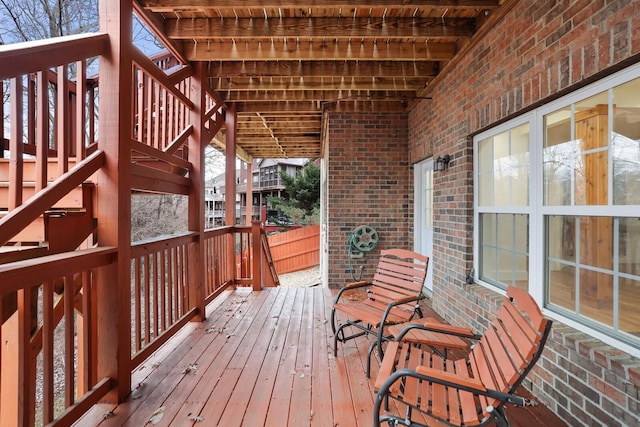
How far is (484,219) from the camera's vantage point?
10.5 feet

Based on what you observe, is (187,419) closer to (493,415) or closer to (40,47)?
(493,415)

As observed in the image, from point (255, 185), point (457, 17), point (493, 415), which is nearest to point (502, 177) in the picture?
point (457, 17)

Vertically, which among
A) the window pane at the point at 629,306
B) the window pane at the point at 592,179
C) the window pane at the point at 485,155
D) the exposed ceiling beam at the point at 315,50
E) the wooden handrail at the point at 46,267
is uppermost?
the exposed ceiling beam at the point at 315,50

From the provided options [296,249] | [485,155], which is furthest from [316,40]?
[296,249]

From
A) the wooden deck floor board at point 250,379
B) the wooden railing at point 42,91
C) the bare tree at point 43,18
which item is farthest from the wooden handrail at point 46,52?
the bare tree at point 43,18

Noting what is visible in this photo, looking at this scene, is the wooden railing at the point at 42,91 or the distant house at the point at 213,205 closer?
the wooden railing at the point at 42,91

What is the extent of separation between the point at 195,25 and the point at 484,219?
323cm

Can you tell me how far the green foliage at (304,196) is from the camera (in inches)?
633

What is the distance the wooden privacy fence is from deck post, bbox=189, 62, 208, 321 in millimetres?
8861

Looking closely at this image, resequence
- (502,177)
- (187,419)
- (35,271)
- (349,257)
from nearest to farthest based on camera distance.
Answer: (35,271), (187,419), (502,177), (349,257)

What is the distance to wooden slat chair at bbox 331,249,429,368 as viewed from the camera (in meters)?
2.76

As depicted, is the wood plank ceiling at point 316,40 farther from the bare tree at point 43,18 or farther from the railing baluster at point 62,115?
the bare tree at point 43,18

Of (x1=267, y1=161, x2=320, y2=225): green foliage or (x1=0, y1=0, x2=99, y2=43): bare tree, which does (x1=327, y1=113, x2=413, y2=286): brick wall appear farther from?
(x1=267, y1=161, x2=320, y2=225): green foliage

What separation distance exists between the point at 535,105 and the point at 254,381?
9.04 feet
